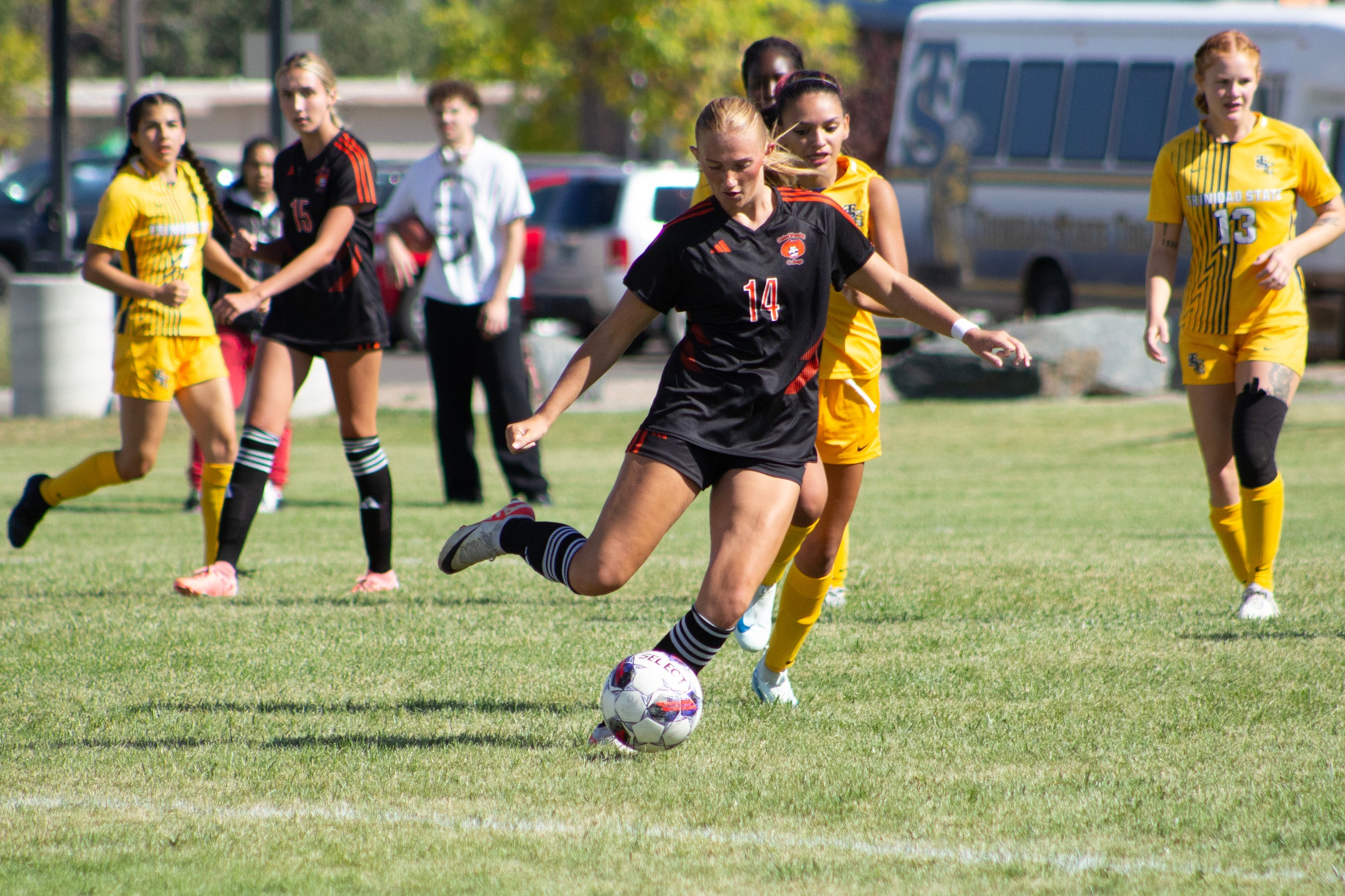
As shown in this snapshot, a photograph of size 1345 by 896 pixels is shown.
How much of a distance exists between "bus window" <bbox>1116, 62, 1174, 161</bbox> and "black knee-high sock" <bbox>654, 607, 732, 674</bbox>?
17061 millimetres

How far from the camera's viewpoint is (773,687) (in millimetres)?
5055

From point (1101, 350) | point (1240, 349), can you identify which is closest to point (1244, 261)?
point (1240, 349)

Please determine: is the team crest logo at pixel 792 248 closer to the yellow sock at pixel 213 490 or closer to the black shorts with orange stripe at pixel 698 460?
the black shorts with orange stripe at pixel 698 460

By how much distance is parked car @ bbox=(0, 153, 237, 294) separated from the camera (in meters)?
26.2

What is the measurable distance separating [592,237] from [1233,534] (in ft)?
48.1

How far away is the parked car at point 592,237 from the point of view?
20.2 metres

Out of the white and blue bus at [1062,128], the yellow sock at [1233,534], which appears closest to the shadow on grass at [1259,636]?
the yellow sock at [1233,534]

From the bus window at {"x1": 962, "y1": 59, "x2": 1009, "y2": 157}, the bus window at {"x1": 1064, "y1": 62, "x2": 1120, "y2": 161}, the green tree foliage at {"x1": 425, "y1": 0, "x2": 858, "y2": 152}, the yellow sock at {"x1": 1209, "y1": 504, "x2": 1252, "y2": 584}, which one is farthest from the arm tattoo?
the green tree foliage at {"x1": 425, "y1": 0, "x2": 858, "y2": 152}

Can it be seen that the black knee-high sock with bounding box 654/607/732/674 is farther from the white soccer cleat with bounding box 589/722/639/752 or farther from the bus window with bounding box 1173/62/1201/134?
the bus window with bounding box 1173/62/1201/134

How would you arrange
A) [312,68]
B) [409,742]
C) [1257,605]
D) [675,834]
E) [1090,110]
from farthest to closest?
1. [1090,110]
2. [312,68]
3. [1257,605]
4. [409,742]
5. [675,834]

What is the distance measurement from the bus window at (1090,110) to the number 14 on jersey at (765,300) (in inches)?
687

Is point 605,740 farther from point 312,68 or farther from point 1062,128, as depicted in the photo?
point 1062,128

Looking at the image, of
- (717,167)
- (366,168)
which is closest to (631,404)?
(366,168)

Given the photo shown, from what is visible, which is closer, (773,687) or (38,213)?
(773,687)
